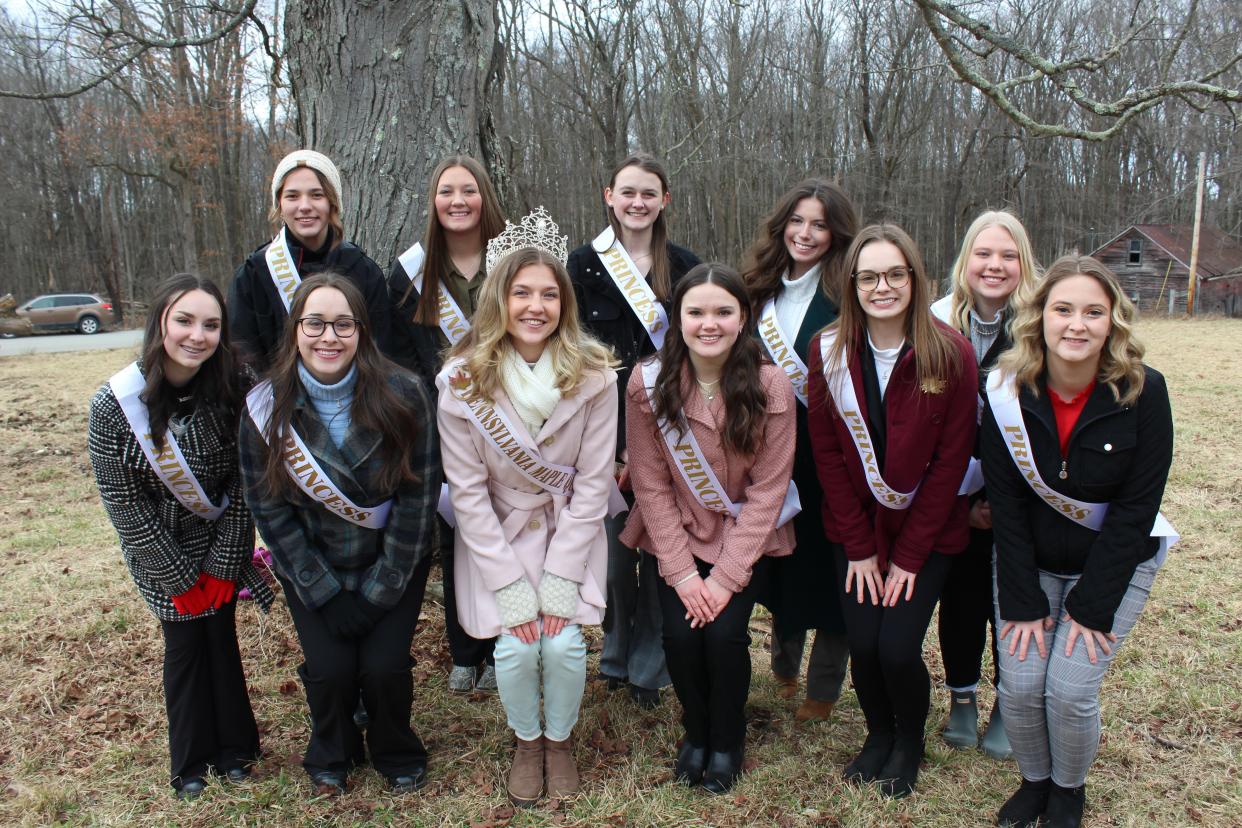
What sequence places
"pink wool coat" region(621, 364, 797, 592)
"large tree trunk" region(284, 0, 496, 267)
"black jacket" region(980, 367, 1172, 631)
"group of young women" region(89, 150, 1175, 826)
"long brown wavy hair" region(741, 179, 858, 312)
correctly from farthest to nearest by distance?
1. "large tree trunk" region(284, 0, 496, 267)
2. "long brown wavy hair" region(741, 179, 858, 312)
3. "pink wool coat" region(621, 364, 797, 592)
4. "group of young women" region(89, 150, 1175, 826)
5. "black jacket" region(980, 367, 1172, 631)


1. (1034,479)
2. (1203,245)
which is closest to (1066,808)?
(1034,479)

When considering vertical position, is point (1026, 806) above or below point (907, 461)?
below

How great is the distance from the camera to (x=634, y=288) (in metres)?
3.37

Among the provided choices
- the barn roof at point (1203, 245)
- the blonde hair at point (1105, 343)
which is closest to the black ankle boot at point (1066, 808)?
the blonde hair at point (1105, 343)

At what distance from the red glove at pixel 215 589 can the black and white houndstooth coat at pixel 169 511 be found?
0.02 meters

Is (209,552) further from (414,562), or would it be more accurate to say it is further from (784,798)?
(784,798)

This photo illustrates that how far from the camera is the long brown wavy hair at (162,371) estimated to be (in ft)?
8.80

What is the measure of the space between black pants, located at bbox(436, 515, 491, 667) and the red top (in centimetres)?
211

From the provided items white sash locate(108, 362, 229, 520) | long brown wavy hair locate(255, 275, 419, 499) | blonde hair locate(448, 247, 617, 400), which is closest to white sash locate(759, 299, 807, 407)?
blonde hair locate(448, 247, 617, 400)

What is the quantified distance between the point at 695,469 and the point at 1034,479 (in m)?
1.06

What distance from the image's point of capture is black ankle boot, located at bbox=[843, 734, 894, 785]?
290 centimetres

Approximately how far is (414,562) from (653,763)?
1.12 m

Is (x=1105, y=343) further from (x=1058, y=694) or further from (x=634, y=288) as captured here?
(x=634, y=288)

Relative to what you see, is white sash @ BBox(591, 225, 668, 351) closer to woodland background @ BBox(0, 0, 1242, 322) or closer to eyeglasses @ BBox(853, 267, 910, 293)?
eyeglasses @ BBox(853, 267, 910, 293)
